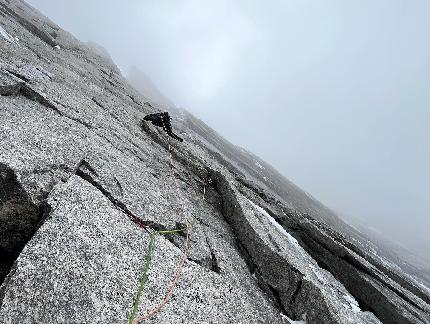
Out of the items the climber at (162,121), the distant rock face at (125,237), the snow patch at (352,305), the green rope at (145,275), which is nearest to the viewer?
the green rope at (145,275)

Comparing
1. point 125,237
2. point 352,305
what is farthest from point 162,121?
point 352,305

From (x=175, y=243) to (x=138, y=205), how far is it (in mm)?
1575

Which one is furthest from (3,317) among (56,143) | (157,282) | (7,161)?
(56,143)

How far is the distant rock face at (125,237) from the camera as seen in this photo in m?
6.88

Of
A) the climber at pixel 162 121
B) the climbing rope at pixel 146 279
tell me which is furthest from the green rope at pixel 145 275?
the climber at pixel 162 121

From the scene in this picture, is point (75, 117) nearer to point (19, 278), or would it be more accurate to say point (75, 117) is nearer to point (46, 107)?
point (46, 107)

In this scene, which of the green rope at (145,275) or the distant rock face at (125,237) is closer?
the green rope at (145,275)

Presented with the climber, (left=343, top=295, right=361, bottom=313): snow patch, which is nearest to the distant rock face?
(left=343, top=295, right=361, bottom=313): snow patch

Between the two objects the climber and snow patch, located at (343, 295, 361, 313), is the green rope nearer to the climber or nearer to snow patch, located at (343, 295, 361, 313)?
snow patch, located at (343, 295, 361, 313)

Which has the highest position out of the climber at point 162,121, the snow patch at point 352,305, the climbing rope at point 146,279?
the climber at point 162,121

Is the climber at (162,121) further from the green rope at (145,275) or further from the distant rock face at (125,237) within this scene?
the green rope at (145,275)

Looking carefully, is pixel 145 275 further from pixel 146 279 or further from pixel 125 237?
pixel 125 237

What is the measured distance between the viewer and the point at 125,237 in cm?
866

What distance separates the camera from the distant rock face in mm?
6879
